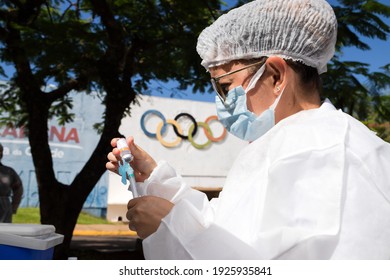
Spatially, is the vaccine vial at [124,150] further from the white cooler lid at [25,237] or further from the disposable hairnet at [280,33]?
the white cooler lid at [25,237]

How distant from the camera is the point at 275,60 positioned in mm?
1510

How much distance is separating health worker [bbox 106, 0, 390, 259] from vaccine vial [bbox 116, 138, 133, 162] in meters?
0.03

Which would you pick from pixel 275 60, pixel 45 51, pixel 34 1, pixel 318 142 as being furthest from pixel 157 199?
pixel 34 1

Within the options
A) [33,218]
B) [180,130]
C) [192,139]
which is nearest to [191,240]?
[33,218]

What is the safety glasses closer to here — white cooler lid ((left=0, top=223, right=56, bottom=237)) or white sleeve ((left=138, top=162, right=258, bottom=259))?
white sleeve ((left=138, top=162, right=258, bottom=259))

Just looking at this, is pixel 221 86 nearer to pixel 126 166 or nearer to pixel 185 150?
pixel 126 166

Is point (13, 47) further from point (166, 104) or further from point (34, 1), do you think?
point (166, 104)

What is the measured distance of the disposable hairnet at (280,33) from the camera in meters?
1.52

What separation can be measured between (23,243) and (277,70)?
4.51ft

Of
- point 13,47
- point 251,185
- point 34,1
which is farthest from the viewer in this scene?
point 34,1

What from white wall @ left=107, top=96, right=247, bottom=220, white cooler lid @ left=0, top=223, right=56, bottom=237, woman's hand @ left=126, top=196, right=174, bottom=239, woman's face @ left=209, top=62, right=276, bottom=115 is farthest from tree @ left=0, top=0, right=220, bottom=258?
white wall @ left=107, top=96, right=247, bottom=220

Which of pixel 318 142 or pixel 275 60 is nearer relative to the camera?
pixel 318 142

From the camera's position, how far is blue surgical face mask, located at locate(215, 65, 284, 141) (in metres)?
1.53

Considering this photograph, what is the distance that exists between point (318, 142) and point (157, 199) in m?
0.46
